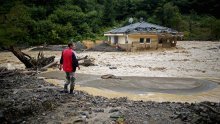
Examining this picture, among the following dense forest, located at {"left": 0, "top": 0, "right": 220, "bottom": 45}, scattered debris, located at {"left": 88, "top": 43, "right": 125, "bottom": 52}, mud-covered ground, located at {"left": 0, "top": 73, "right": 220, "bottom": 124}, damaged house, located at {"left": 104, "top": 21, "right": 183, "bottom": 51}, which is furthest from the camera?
dense forest, located at {"left": 0, "top": 0, "right": 220, "bottom": 45}

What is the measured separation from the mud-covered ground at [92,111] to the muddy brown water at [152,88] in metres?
2.39

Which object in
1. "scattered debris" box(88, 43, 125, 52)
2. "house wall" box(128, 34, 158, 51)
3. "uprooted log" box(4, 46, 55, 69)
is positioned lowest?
"scattered debris" box(88, 43, 125, 52)

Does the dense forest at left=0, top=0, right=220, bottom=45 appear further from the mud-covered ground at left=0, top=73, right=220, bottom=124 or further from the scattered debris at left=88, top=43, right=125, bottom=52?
the mud-covered ground at left=0, top=73, right=220, bottom=124

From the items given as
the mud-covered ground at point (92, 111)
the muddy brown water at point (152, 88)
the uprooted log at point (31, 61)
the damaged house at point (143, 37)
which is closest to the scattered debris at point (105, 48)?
the damaged house at point (143, 37)

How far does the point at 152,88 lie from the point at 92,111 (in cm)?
564

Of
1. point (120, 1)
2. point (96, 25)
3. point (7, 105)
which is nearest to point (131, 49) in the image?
point (96, 25)

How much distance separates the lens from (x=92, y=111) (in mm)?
8930

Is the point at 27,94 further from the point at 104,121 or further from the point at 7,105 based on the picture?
the point at 104,121

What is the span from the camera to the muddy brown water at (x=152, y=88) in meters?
12.4

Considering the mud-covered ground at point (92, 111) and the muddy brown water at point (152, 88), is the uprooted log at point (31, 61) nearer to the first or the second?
the muddy brown water at point (152, 88)

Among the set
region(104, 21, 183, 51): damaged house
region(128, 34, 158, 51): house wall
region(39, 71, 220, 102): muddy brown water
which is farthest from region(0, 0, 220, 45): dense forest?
region(39, 71, 220, 102): muddy brown water

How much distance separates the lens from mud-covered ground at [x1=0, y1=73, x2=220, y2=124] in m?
8.12

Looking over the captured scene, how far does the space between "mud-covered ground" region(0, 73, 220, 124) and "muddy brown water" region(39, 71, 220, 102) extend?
7.84 ft

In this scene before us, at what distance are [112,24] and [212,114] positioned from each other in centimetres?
5413
